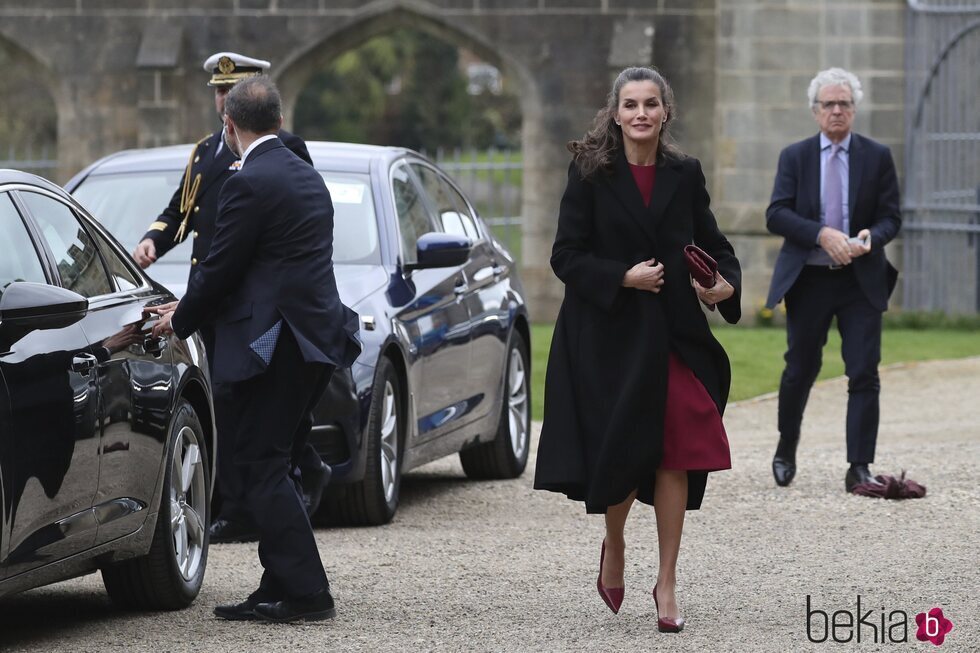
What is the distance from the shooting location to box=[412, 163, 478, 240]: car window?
10.1 metres

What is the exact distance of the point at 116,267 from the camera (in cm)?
667

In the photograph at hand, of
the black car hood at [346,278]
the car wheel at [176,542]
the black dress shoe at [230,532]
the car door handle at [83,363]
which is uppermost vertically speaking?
the car door handle at [83,363]

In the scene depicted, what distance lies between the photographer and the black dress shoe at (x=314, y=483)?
7219 mm

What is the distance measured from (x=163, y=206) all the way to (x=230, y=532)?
1.87 metres

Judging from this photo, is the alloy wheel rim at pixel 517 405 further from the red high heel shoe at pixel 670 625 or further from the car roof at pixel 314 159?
the red high heel shoe at pixel 670 625

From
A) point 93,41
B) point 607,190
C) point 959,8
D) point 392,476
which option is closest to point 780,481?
point 392,476

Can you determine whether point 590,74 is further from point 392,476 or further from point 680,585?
point 680,585

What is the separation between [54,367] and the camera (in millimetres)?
5555

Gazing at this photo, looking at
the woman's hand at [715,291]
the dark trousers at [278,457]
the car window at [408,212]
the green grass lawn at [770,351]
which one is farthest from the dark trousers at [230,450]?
the green grass lawn at [770,351]

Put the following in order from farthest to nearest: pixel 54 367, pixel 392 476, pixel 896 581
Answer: pixel 392 476, pixel 896 581, pixel 54 367

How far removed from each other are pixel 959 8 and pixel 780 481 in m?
12.1

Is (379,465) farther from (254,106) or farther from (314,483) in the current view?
(254,106)

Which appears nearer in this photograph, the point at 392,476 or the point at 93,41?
the point at 392,476

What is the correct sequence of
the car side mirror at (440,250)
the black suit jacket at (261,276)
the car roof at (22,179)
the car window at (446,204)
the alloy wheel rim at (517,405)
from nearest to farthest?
1. the car roof at (22,179)
2. the black suit jacket at (261,276)
3. the car side mirror at (440,250)
4. the car window at (446,204)
5. the alloy wheel rim at (517,405)
